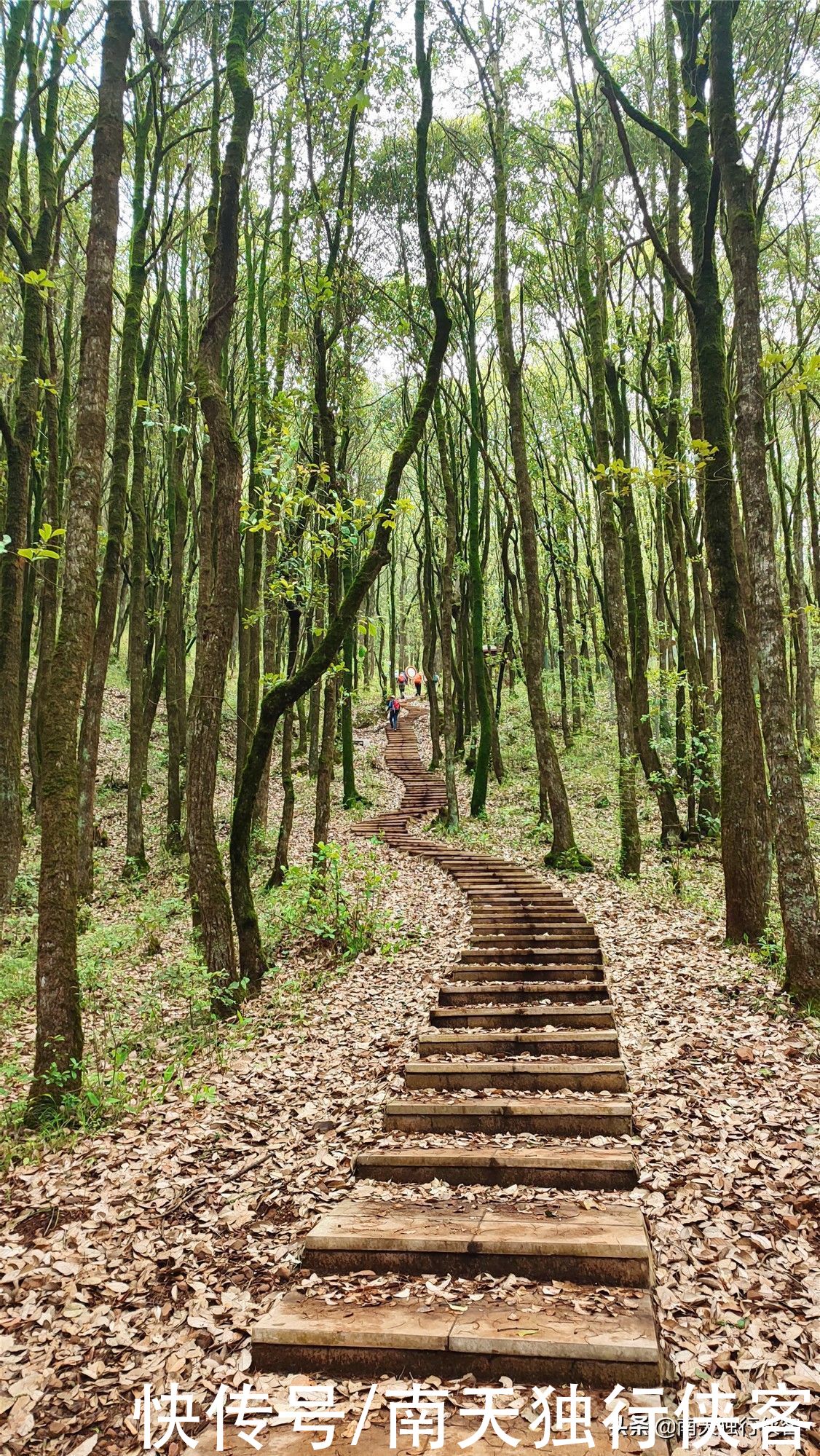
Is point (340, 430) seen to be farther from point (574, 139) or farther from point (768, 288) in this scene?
point (768, 288)

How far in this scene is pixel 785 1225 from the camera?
12.4 feet

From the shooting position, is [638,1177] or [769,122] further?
[769,122]

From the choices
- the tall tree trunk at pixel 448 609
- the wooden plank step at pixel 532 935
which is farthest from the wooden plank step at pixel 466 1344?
the tall tree trunk at pixel 448 609

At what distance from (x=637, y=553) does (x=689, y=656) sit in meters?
2.21

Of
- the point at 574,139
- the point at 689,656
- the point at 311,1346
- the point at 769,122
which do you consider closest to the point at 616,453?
the point at 689,656

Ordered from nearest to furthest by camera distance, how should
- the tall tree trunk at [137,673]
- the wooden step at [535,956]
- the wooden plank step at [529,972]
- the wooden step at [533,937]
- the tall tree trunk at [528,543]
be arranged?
the wooden plank step at [529,972]
the wooden step at [535,956]
the wooden step at [533,937]
the tall tree trunk at [528,543]
the tall tree trunk at [137,673]

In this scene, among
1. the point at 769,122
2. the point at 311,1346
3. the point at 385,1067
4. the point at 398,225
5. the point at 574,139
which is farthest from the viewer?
the point at 398,225

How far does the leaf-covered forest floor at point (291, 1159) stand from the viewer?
325 centimetres

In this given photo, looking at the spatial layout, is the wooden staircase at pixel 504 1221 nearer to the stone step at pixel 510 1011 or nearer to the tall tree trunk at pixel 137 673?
the stone step at pixel 510 1011

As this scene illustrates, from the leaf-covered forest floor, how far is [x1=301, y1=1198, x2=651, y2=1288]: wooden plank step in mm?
119

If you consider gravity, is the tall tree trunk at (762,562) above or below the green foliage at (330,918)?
above

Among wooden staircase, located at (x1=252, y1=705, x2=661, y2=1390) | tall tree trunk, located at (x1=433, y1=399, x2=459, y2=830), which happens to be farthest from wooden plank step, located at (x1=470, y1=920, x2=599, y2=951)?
tall tree trunk, located at (x1=433, y1=399, x2=459, y2=830)

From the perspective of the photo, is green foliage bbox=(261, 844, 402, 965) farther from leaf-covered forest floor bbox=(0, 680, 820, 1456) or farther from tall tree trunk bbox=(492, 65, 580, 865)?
tall tree trunk bbox=(492, 65, 580, 865)

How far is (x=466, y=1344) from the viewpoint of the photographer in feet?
10.1
